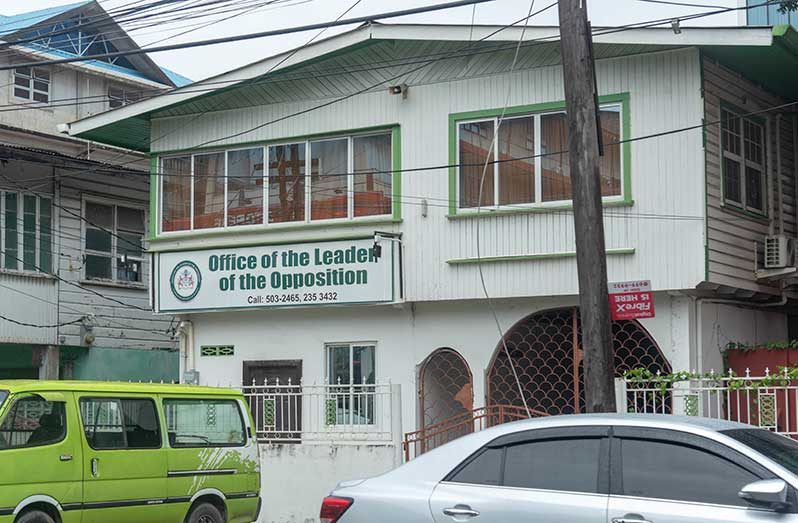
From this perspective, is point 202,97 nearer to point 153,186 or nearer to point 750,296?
point 153,186

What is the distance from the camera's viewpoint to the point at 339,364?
58.2ft

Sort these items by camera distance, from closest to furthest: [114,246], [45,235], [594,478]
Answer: [594,478] < [45,235] < [114,246]

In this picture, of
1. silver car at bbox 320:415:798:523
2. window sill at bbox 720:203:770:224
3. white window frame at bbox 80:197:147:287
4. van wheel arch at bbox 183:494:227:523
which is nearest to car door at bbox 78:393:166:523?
van wheel arch at bbox 183:494:227:523

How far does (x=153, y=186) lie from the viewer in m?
19.3

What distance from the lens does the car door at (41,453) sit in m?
11.0

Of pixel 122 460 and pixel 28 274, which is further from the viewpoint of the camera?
pixel 28 274

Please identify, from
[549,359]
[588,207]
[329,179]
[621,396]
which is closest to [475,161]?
[329,179]

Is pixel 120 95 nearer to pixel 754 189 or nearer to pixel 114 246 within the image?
pixel 114 246

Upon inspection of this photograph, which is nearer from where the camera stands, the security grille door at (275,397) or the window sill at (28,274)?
the security grille door at (275,397)

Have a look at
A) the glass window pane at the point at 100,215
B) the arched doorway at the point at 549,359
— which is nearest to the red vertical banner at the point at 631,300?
the arched doorway at the point at 549,359

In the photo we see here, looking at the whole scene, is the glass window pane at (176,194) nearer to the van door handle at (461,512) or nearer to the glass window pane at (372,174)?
the glass window pane at (372,174)

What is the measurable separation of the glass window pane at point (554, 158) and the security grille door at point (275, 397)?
14.5 ft

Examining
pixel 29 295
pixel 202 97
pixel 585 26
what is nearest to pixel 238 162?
pixel 202 97

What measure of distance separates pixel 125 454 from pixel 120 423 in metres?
0.34
